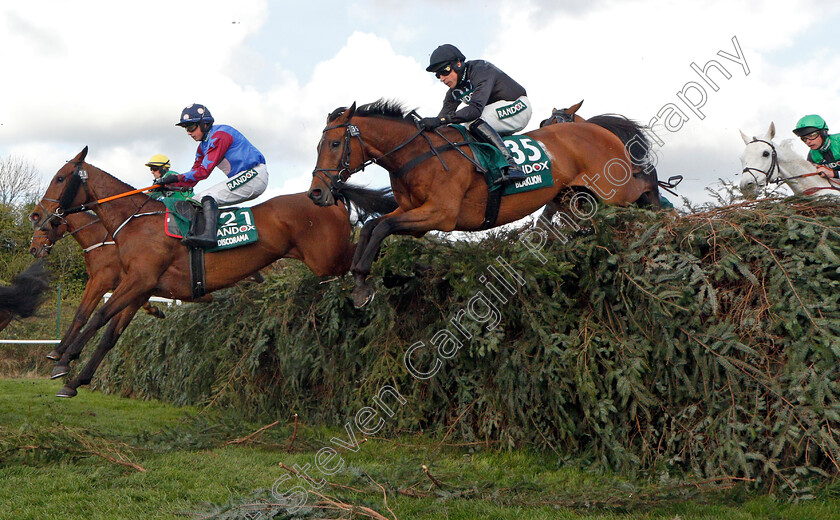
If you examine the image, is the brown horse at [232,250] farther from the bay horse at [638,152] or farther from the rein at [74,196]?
the bay horse at [638,152]

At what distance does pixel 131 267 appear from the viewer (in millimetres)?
6664

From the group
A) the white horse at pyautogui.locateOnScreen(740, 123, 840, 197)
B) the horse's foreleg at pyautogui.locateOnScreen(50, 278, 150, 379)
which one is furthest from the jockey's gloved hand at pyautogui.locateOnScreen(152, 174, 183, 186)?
the white horse at pyautogui.locateOnScreen(740, 123, 840, 197)

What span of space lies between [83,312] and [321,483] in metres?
3.99

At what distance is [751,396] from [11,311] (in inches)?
313

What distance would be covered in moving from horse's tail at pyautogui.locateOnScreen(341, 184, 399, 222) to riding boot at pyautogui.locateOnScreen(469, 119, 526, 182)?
1.48 meters

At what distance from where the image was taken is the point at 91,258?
7.73 meters

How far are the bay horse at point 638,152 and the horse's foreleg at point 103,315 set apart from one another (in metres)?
4.21

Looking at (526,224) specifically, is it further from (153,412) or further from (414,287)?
(153,412)

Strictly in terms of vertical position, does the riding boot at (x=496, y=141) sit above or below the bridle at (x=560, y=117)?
below

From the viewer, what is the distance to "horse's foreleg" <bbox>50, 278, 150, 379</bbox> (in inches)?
251

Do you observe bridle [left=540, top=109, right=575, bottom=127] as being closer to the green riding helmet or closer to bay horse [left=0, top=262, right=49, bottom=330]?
the green riding helmet

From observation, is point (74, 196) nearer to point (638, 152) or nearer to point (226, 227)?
point (226, 227)

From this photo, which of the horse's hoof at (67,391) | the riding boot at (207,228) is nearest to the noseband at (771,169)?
the riding boot at (207,228)

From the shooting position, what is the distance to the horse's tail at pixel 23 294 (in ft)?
25.7
